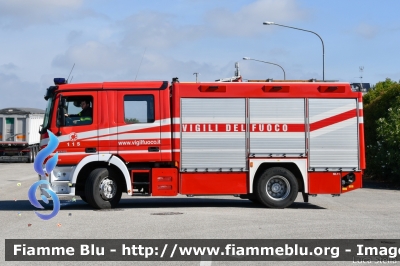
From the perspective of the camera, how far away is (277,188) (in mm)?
17250

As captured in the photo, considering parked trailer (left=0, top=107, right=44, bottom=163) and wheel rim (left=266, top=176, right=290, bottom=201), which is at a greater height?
parked trailer (left=0, top=107, right=44, bottom=163)

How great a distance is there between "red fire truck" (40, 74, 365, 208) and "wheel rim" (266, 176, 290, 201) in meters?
0.03

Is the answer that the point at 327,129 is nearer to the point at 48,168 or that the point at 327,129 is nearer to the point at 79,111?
the point at 79,111

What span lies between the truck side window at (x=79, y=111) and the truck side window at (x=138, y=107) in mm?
816

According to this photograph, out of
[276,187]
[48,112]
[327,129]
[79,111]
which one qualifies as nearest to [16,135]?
[48,112]

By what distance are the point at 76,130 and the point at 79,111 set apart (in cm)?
46

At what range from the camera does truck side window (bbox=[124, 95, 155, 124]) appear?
16906 millimetres

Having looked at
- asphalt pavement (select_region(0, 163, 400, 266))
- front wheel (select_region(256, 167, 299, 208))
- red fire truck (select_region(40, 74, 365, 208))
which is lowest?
asphalt pavement (select_region(0, 163, 400, 266))

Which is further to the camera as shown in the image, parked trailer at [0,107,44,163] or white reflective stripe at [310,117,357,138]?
parked trailer at [0,107,44,163]

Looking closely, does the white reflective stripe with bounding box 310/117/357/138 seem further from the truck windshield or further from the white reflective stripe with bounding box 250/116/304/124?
the truck windshield

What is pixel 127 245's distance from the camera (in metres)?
11.4

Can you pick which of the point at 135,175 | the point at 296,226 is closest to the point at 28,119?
the point at 135,175

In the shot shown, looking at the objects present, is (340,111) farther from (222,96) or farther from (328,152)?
(222,96)

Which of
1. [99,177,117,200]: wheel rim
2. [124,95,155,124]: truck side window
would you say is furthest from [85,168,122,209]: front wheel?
[124,95,155,124]: truck side window
